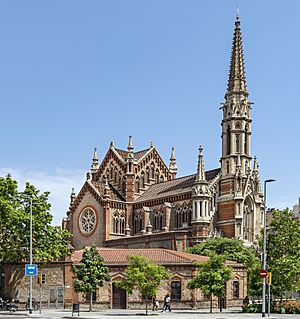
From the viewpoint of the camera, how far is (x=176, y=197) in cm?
10519

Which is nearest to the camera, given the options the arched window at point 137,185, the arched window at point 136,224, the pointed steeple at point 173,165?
the arched window at point 136,224

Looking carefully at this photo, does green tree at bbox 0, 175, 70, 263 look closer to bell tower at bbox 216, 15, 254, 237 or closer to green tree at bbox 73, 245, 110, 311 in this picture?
green tree at bbox 73, 245, 110, 311

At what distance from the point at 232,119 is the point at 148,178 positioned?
23.1 metres

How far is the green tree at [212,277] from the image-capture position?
57750 mm

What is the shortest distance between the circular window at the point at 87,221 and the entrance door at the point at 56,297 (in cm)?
5014

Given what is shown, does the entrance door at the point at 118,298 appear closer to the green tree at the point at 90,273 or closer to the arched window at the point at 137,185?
the green tree at the point at 90,273

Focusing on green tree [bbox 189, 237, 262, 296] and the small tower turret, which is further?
the small tower turret

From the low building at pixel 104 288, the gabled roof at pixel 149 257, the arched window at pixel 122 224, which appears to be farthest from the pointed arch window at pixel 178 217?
the low building at pixel 104 288

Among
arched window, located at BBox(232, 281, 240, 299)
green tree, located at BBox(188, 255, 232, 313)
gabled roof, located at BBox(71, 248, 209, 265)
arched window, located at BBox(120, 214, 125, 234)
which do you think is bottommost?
arched window, located at BBox(232, 281, 240, 299)

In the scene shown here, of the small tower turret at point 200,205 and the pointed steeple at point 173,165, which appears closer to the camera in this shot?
the small tower turret at point 200,205

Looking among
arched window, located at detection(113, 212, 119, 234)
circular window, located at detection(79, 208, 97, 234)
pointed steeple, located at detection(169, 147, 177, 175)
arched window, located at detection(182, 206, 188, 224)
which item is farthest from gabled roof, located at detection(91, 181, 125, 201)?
arched window, located at detection(182, 206, 188, 224)

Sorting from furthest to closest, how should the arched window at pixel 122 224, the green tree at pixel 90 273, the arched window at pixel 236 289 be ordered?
the arched window at pixel 122 224 < the arched window at pixel 236 289 < the green tree at pixel 90 273

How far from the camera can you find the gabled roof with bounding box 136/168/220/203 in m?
105

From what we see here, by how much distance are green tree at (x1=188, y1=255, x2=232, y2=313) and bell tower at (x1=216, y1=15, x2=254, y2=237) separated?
37926 mm
